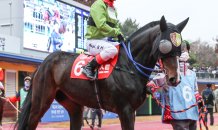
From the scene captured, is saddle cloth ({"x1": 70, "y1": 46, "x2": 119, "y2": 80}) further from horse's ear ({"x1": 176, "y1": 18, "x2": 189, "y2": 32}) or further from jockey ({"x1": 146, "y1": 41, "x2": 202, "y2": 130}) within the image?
horse's ear ({"x1": 176, "y1": 18, "x2": 189, "y2": 32})

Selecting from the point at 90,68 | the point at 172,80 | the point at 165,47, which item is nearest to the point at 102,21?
the point at 90,68

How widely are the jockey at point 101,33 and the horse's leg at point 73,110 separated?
2.90 ft

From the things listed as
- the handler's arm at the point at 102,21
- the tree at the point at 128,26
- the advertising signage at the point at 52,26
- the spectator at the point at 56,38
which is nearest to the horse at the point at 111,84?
the handler's arm at the point at 102,21

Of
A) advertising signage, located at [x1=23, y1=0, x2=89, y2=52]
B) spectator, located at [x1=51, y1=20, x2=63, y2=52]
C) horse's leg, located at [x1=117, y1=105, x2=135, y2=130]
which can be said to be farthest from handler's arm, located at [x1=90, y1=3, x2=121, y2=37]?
spectator, located at [x1=51, y1=20, x2=63, y2=52]

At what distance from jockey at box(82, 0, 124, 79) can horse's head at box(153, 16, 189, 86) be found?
0.75 m

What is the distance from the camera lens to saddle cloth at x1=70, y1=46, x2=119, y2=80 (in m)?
3.81

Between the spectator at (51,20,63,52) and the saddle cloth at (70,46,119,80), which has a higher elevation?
the spectator at (51,20,63,52)

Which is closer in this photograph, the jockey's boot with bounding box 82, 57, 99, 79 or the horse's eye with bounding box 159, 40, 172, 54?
the horse's eye with bounding box 159, 40, 172, 54

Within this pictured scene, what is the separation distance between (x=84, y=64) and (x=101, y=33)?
553mm

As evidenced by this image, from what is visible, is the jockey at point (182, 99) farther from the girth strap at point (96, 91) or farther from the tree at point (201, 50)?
the tree at point (201, 50)

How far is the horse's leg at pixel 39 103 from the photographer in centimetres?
441

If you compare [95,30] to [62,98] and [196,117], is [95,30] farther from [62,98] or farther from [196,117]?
[196,117]

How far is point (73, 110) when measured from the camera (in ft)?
15.1

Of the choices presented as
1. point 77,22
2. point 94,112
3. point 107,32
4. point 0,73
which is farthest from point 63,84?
point 77,22
